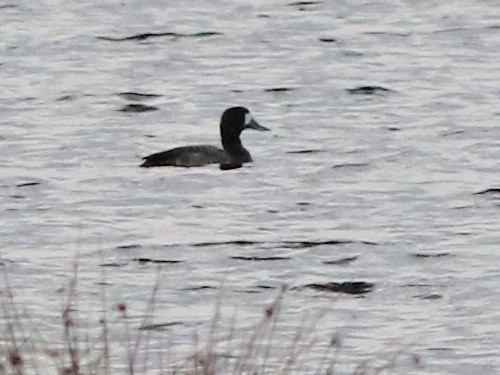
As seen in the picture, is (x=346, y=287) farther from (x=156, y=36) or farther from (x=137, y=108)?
(x=156, y=36)

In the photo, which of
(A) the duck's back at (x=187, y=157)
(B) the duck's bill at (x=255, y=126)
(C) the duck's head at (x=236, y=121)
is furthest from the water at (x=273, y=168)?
(C) the duck's head at (x=236, y=121)

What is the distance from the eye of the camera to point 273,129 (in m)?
24.0

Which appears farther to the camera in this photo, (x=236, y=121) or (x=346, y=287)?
(x=236, y=121)

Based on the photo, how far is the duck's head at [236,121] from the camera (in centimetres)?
2272

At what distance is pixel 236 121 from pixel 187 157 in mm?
1449

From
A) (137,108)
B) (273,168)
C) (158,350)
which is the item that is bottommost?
(137,108)

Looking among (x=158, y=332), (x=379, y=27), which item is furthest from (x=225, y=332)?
(x=379, y=27)

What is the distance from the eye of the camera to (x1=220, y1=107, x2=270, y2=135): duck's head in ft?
74.5

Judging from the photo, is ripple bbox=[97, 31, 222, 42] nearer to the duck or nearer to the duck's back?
the duck

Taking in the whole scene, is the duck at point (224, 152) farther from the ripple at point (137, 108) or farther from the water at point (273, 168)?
the ripple at point (137, 108)

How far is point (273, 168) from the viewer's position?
855 inches

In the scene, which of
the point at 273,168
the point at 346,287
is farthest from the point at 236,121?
the point at 346,287

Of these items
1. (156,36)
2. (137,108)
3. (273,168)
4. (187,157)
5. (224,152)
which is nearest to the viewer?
(187,157)

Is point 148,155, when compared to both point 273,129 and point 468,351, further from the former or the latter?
point 468,351
